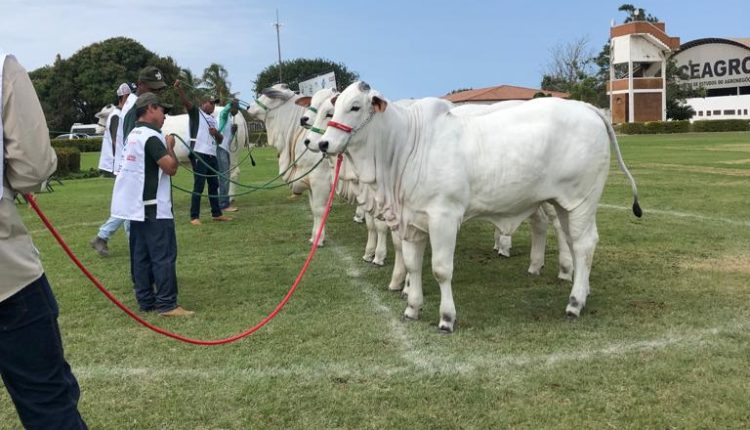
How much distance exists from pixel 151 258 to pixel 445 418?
11.7 ft

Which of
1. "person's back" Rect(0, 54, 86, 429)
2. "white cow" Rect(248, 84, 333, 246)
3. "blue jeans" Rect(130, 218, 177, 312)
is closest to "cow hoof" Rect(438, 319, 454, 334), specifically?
"blue jeans" Rect(130, 218, 177, 312)

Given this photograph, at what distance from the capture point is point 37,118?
104 inches

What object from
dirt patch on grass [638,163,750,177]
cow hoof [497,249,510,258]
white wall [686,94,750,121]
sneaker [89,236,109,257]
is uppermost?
white wall [686,94,750,121]

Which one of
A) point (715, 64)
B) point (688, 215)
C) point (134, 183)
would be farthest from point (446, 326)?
point (715, 64)

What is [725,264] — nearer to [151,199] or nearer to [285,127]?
[285,127]

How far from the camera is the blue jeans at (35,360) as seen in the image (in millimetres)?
2721

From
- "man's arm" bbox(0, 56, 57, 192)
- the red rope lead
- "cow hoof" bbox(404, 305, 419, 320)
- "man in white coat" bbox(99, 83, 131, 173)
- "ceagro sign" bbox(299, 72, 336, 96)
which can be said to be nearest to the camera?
"man's arm" bbox(0, 56, 57, 192)

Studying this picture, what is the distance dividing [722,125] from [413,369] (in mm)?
58734

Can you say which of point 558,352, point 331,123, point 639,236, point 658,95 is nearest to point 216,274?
point 331,123

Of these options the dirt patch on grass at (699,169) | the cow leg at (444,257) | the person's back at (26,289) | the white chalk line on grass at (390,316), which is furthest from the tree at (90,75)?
the person's back at (26,289)

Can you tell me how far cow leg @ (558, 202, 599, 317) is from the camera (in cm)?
591

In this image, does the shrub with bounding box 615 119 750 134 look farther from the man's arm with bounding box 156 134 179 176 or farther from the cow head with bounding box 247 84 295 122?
the man's arm with bounding box 156 134 179 176

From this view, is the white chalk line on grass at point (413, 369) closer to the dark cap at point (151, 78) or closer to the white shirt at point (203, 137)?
the dark cap at point (151, 78)

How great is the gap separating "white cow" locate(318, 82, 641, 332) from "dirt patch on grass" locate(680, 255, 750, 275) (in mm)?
2336
